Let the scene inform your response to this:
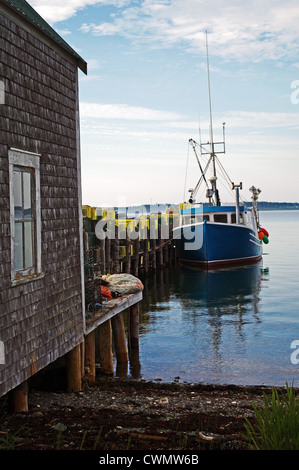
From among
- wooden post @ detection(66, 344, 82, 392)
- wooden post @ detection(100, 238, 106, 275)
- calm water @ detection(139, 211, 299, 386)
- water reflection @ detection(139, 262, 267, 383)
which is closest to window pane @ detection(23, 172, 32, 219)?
wooden post @ detection(66, 344, 82, 392)

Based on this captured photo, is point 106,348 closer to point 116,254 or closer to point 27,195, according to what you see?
point 27,195

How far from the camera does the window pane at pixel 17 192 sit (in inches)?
270

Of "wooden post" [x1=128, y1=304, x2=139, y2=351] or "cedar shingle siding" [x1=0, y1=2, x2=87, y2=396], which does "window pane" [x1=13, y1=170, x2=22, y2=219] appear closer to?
"cedar shingle siding" [x1=0, y1=2, x2=87, y2=396]

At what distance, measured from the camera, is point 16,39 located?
22.6 ft

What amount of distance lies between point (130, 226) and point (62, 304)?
20220 mm

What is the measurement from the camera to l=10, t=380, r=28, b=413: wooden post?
23.9 ft

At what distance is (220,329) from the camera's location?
1716 centimetres

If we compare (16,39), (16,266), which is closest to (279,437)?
(16,266)

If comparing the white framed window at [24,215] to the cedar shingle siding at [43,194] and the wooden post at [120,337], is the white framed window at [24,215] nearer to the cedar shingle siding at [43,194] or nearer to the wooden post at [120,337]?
the cedar shingle siding at [43,194]


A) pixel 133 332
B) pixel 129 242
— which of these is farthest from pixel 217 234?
pixel 133 332

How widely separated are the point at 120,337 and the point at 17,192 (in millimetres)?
6579

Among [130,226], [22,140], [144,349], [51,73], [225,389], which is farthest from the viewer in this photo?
[130,226]

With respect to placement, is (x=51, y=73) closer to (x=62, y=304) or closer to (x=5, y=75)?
(x=5, y=75)
